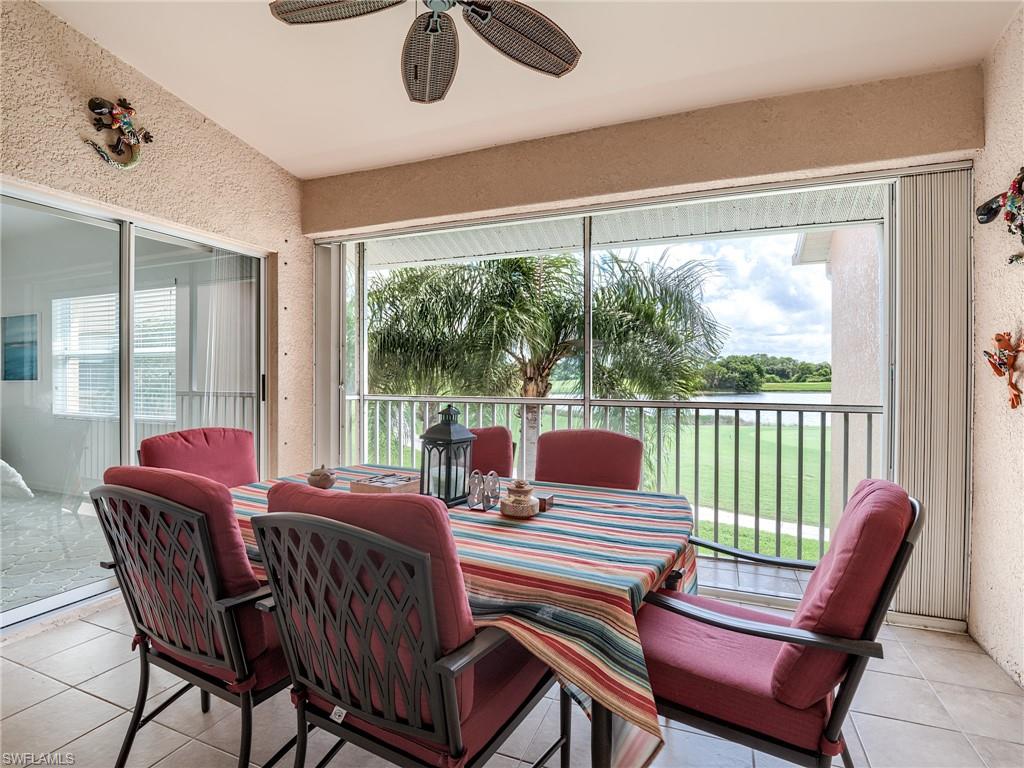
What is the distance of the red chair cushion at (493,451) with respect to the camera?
2.70 meters

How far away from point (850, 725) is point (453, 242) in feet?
11.3

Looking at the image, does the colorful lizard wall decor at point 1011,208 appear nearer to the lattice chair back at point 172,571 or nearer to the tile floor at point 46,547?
the lattice chair back at point 172,571

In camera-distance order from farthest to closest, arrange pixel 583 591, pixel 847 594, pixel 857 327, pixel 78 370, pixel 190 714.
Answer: pixel 857 327, pixel 78 370, pixel 190 714, pixel 583 591, pixel 847 594

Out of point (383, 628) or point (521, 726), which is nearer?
point (383, 628)

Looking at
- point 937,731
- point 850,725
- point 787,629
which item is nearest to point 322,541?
point 787,629

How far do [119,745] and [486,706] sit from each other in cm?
145

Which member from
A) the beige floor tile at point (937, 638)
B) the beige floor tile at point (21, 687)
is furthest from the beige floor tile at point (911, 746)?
the beige floor tile at point (21, 687)

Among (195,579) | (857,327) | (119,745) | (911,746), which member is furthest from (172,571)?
(857,327)

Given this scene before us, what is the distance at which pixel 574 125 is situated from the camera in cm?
303

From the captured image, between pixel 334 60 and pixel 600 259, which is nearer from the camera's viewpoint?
pixel 334 60

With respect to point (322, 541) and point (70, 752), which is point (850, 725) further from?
point (70, 752)

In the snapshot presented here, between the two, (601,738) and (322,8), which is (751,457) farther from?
(322,8)

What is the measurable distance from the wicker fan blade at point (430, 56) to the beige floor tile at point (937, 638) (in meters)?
3.20

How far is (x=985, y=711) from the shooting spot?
76.2 inches
